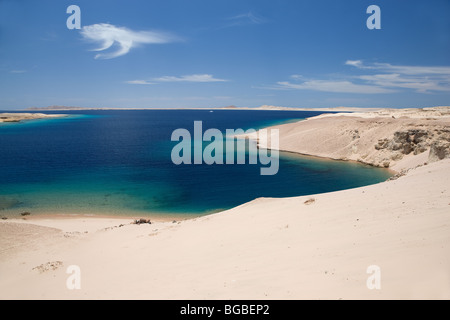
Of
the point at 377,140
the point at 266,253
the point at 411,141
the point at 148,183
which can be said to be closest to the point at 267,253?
the point at 266,253

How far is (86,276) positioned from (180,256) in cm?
291

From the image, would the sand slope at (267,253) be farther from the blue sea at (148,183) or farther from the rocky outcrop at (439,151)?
the rocky outcrop at (439,151)

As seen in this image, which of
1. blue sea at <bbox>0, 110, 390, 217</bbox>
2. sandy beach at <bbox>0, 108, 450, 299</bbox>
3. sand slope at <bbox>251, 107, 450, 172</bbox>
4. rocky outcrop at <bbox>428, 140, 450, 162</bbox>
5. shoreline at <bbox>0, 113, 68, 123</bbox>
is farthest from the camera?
shoreline at <bbox>0, 113, 68, 123</bbox>

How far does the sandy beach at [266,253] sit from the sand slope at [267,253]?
0.10 ft

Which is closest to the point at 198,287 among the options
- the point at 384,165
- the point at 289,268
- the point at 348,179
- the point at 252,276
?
the point at 252,276

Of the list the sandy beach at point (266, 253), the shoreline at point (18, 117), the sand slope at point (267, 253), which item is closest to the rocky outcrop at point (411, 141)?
the sandy beach at point (266, 253)

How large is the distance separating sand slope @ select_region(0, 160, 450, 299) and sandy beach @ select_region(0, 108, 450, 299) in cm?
3

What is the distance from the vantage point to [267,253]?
834 cm

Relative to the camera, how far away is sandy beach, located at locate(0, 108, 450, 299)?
5836 millimetres

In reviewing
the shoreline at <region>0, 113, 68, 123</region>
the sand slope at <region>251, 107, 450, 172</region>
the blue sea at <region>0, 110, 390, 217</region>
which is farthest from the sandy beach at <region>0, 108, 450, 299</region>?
the shoreline at <region>0, 113, 68, 123</region>

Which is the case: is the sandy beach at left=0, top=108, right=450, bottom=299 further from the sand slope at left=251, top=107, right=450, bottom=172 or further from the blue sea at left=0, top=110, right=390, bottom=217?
the sand slope at left=251, top=107, right=450, bottom=172

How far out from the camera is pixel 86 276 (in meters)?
Answer: 8.50

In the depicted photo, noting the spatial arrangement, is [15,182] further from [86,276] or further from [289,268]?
[289,268]

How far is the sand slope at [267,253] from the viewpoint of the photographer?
19.2ft
